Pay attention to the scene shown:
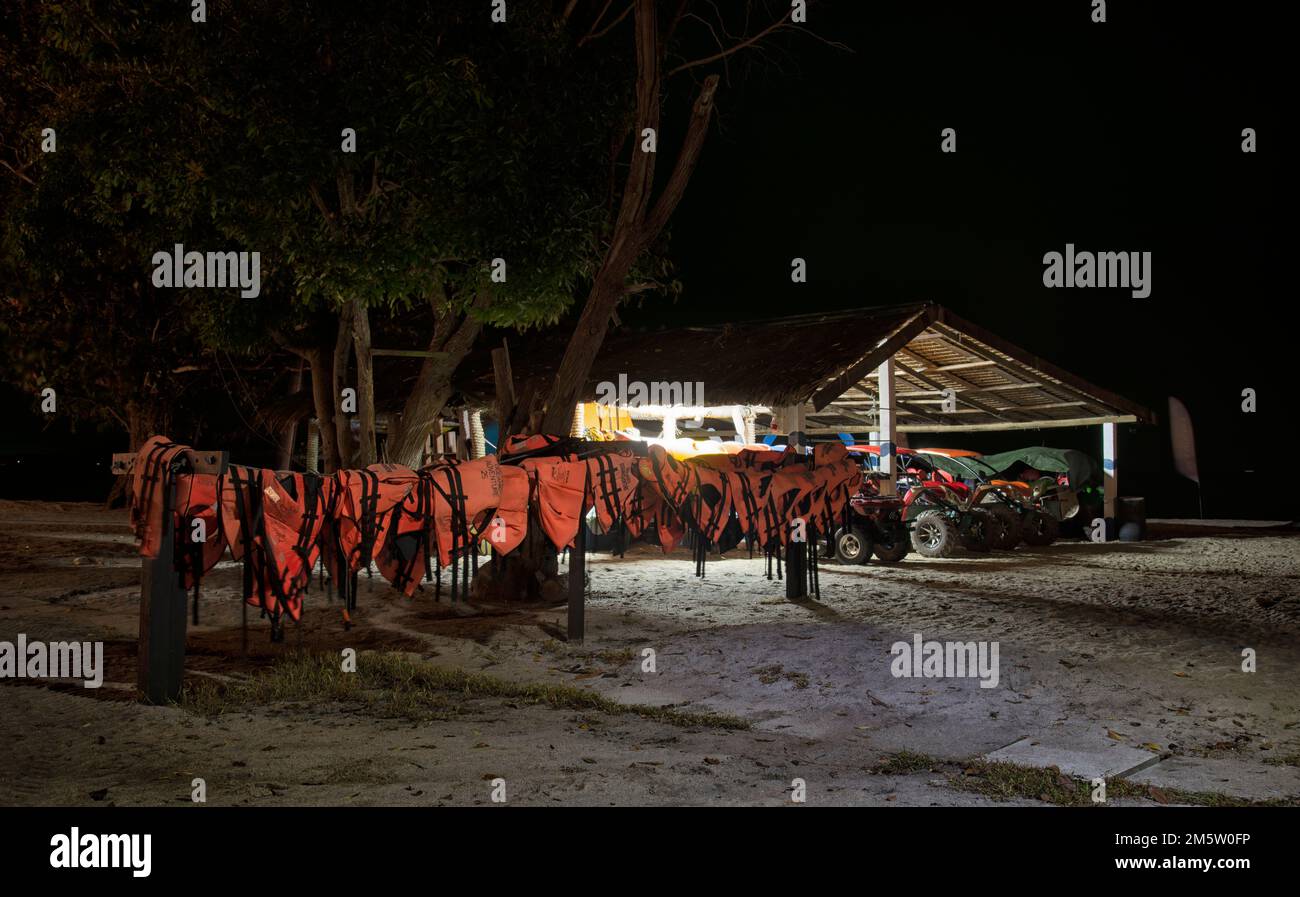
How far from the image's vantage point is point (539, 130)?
1156 cm

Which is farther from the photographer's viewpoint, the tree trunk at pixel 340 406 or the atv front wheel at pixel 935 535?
the atv front wheel at pixel 935 535

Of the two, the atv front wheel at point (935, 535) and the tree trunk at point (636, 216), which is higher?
the tree trunk at point (636, 216)

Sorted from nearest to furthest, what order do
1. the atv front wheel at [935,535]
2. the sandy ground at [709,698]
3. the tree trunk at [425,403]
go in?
the sandy ground at [709,698] → the tree trunk at [425,403] → the atv front wheel at [935,535]

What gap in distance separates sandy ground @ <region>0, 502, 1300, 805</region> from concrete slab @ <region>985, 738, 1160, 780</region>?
5cm

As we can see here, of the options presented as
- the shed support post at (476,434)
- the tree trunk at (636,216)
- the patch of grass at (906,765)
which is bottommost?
the patch of grass at (906,765)

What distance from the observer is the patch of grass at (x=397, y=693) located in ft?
21.0

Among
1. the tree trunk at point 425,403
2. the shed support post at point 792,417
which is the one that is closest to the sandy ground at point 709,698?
the tree trunk at point 425,403

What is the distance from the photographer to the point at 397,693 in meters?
6.71

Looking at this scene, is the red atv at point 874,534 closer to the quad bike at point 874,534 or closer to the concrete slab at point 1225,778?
Answer: the quad bike at point 874,534

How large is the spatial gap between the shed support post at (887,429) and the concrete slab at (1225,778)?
11917mm

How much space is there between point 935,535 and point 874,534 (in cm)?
170

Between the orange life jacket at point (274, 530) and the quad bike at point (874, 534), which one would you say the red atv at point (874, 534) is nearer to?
the quad bike at point (874, 534)

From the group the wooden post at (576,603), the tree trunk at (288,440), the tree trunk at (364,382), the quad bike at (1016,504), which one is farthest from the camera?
the tree trunk at (288,440)

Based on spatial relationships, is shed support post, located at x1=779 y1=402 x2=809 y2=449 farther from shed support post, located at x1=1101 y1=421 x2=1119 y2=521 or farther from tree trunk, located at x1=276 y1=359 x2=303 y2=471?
tree trunk, located at x1=276 y1=359 x2=303 y2=471
